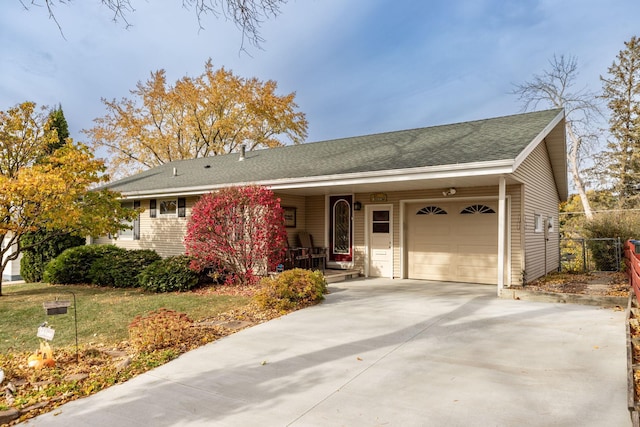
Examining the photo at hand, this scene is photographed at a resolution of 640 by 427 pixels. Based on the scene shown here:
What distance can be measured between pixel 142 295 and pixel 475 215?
8.32m

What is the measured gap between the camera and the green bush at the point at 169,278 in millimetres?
9734

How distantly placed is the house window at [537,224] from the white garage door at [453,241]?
1.30 m

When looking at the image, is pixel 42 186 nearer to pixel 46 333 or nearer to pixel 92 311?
pixel 92 311

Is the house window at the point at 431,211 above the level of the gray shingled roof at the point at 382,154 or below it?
below

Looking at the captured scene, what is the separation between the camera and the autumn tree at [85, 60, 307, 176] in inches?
998

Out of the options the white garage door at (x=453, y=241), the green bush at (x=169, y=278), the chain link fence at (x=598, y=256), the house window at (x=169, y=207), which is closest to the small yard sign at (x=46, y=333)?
the green bush at (x=169, y=278)

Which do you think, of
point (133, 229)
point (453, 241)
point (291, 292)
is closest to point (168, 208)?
point (133, 229)

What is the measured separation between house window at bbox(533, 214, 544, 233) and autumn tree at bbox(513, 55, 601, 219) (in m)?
14.2

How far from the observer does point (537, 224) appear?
10.8 meters

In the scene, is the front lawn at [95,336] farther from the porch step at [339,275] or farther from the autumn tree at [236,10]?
the autumn tree at [236,10]

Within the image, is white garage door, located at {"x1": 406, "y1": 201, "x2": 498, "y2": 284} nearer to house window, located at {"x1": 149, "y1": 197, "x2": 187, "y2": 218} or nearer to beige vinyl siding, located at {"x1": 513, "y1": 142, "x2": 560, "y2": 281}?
beige vinyl siding, located at {"x1": 513, "y1": 142, "x2": 560, "y2": 281}

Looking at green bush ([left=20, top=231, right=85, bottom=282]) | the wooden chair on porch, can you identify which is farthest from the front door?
green bush ([left=20, top=231, right=85, bottom=282])

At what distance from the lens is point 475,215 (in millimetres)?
10172

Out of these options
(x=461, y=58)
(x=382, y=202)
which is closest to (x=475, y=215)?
(x=382, y=202)
